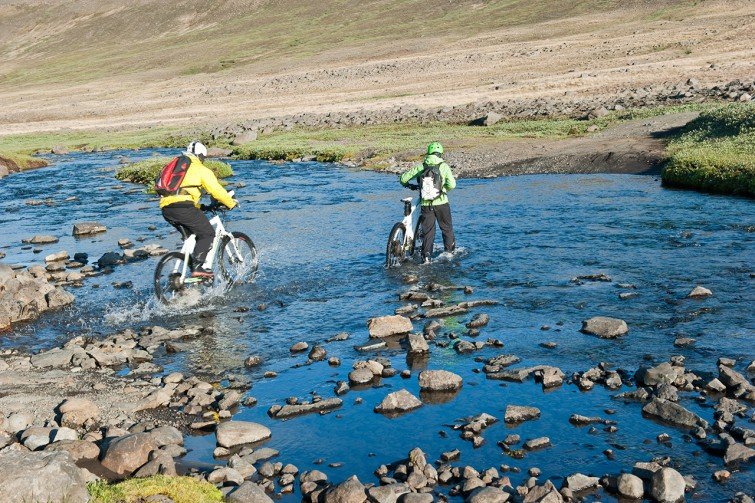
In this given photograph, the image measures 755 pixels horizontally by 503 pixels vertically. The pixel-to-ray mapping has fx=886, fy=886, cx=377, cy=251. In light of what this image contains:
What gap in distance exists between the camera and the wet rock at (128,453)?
996cm

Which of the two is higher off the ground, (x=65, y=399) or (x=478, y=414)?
(x=65, y=399)

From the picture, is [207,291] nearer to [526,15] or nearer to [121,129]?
[121,129]

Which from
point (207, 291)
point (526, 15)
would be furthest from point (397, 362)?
point (526, 15)

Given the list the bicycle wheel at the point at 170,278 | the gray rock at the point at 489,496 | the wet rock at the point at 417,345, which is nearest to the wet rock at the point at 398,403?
the wet rock at the point at 417,345

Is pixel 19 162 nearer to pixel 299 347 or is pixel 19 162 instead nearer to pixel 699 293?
pixel 299 347

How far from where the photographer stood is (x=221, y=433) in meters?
10.7

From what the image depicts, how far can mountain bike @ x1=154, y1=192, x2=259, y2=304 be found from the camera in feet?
55.9

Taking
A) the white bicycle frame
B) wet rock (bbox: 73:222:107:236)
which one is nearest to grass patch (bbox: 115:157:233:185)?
wet rock (bbox: 73:222:107:236)

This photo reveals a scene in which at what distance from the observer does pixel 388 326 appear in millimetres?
14742

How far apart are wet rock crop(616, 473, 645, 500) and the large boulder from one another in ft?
17.5

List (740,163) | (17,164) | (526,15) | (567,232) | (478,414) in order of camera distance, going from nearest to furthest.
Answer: (478,414) < (567,232) < (740,163) < (17,164) < (526,15)

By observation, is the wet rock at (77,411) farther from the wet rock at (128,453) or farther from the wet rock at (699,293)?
the wet rock at (699,293)

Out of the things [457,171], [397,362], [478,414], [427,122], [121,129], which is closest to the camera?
[478,414]

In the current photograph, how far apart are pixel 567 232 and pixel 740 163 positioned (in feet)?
26.2
